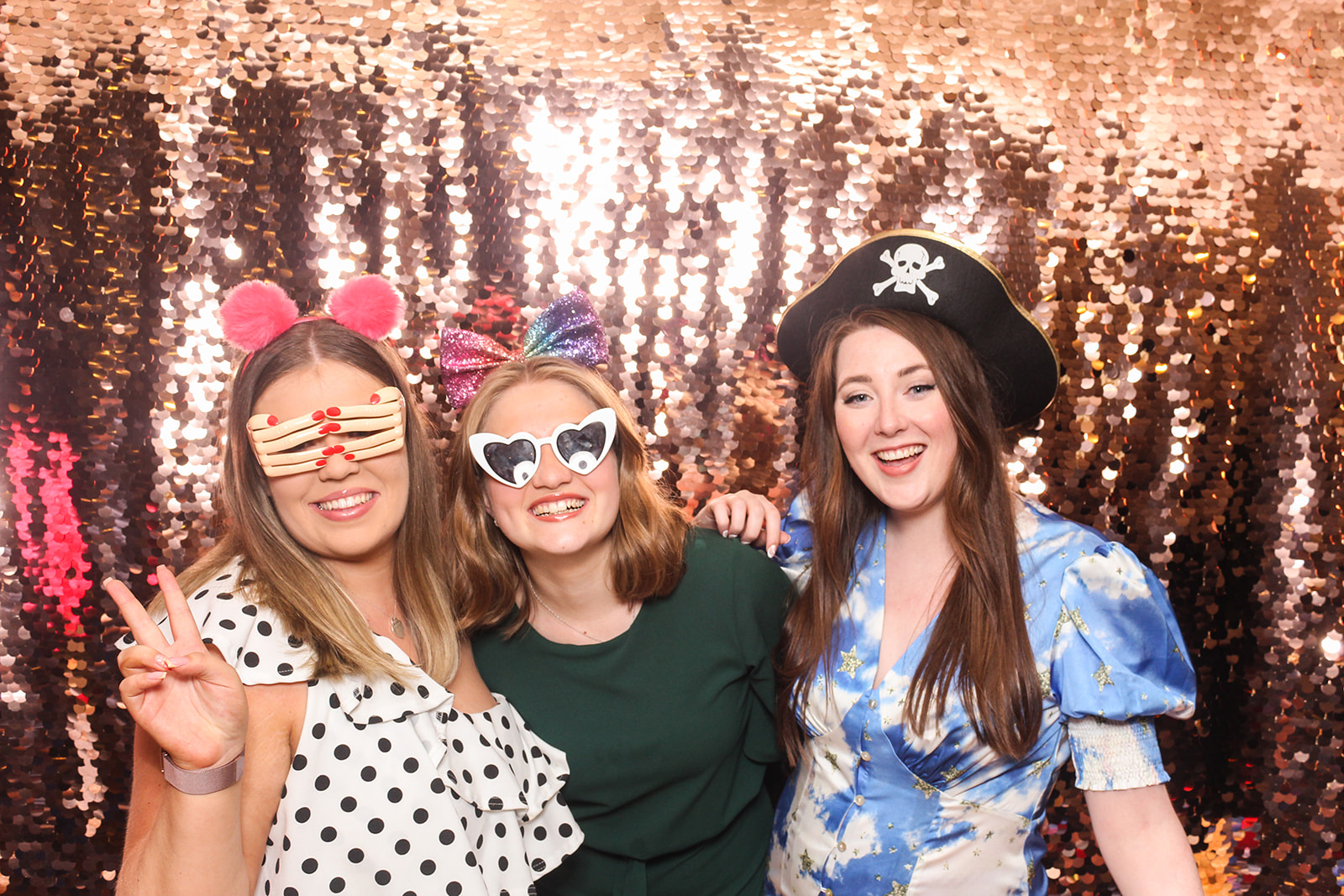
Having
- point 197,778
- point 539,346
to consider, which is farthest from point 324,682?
point 539,346

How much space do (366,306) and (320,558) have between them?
1.63 feet

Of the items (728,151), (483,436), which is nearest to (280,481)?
(483,436)

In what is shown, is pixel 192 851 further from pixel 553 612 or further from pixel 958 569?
pixel 958 569

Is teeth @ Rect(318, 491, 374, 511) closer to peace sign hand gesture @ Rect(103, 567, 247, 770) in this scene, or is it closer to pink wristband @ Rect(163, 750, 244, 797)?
peace sign hand gesture @ Rect(103, 567, 247, 770)

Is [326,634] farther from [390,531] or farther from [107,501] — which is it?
[107,501]

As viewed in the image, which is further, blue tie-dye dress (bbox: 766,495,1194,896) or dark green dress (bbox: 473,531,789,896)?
dark green dress (bbox: 473,531,789,896)

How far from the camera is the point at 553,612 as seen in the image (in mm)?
1854

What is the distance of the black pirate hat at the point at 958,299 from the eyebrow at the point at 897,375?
115mm

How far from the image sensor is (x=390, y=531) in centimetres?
157

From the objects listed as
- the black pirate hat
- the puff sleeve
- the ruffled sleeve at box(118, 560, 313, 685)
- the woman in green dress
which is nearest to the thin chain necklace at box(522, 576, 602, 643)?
the woman in green dress

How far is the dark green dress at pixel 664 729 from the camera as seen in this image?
5.56 feet

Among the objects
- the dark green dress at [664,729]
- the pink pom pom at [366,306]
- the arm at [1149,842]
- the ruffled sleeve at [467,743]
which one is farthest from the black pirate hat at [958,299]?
the ruffled sleeve at [467,743]

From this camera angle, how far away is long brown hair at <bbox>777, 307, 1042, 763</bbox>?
1.53m

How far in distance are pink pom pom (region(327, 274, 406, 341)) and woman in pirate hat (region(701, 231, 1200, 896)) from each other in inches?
35.2
